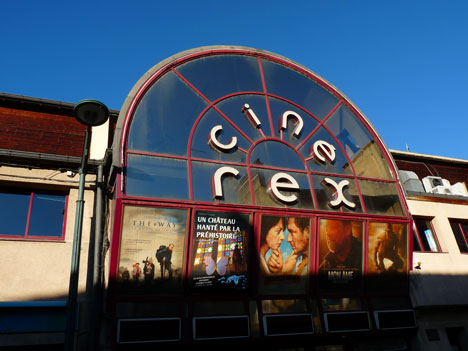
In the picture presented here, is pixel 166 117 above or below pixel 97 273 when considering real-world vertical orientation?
above

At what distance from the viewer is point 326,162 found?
13.7m

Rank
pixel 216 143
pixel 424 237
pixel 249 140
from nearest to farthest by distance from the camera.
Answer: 1. pixel 216 143
2. pixel 249 140
3. pixel 424 237

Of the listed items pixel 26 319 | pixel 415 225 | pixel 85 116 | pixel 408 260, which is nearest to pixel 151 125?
pixel 85 116

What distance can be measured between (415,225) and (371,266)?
413 cm

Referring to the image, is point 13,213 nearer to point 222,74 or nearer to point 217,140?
point 217,140

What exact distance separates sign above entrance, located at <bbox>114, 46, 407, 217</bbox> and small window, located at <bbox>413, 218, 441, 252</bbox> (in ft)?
7.35

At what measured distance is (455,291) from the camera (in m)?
14.5

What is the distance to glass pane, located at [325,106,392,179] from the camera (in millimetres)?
14359

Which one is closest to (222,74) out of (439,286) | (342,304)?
(342,304)

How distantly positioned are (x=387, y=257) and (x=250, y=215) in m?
5.30

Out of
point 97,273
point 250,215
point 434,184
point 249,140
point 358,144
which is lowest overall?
point 97,273

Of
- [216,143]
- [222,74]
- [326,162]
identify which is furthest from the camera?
[222,74]

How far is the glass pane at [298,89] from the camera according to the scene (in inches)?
575

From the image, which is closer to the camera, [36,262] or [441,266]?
[36,262]
